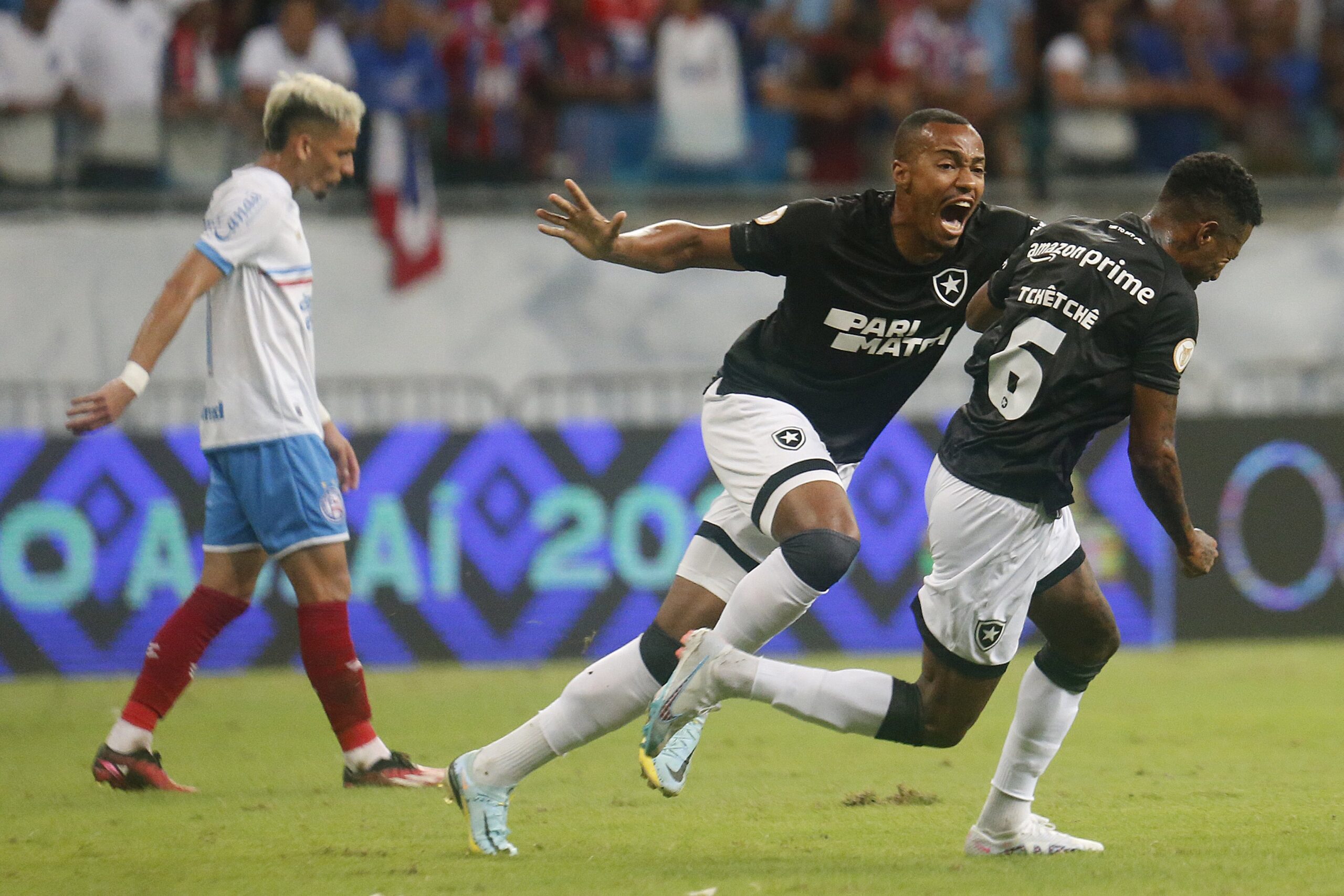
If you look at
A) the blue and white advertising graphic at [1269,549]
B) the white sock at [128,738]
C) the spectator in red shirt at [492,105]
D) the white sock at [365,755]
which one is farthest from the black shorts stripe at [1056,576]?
the spectator in red shirt at [492,105]

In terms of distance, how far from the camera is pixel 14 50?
1196 centimetres

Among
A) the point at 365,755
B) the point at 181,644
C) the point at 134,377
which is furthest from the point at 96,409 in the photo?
the point at 365,755

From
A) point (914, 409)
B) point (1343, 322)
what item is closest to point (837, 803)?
point (914, 409)

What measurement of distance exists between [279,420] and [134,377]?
62 cm

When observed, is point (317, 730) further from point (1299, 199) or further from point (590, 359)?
point (1299, 199)

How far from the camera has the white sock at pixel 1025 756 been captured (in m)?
4.96

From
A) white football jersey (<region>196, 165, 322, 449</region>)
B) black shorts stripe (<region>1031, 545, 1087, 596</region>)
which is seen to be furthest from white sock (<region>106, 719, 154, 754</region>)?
black shorts stripe (<region>1031, 545, 1087, 596</region>)

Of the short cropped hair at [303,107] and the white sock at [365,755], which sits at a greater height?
the short cropped hair at [303,107]

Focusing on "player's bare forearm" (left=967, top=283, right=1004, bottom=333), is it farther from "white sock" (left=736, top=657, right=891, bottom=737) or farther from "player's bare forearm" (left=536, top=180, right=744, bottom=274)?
"white sock" (left=736, top=657, right=891, bottom=737)

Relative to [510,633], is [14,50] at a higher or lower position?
higher

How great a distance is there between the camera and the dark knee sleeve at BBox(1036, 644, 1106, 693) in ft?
16.4

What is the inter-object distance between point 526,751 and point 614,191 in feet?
25.7

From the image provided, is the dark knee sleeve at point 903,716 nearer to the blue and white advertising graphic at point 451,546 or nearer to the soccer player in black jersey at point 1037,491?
the soccer player in black jersey at point 1037,491

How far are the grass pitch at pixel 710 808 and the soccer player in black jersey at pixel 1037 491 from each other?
42cm
